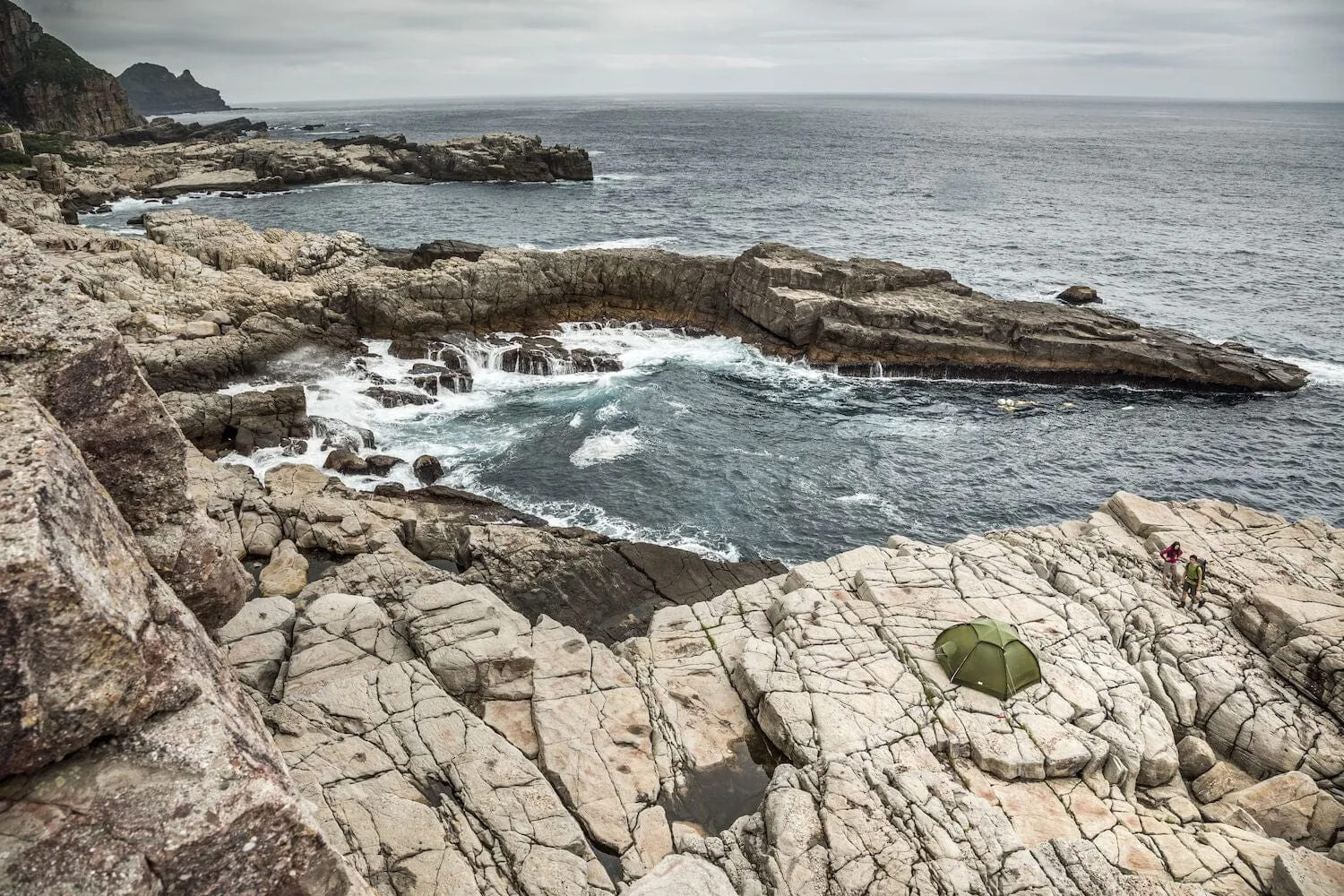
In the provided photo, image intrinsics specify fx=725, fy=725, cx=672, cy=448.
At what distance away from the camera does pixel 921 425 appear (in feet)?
145

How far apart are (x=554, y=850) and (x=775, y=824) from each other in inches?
175

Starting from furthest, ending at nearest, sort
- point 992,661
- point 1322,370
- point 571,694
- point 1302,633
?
1. point 1322,370
2. point 1302,633
3. point 571,694
4. point 992,661

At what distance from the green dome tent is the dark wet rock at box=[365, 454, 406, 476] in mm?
27130

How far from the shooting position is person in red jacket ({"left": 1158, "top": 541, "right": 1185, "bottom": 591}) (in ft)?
74.7

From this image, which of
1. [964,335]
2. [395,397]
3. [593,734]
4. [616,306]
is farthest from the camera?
[616,306]

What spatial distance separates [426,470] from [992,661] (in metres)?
26.5

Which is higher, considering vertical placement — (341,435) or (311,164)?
(311,164)

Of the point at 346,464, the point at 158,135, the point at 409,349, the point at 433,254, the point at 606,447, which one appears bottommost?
the point at 606,447

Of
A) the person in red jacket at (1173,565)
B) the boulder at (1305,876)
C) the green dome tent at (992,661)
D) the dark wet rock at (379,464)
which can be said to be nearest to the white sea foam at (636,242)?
the dark wet rock at (379,464)

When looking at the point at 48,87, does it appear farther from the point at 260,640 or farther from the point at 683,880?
the point at 683,880

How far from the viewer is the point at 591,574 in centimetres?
2647

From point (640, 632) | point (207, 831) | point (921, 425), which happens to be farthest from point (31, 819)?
point (921, 425)

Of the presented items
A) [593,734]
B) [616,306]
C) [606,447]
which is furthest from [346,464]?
[616,306]

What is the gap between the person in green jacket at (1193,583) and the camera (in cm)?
2188
